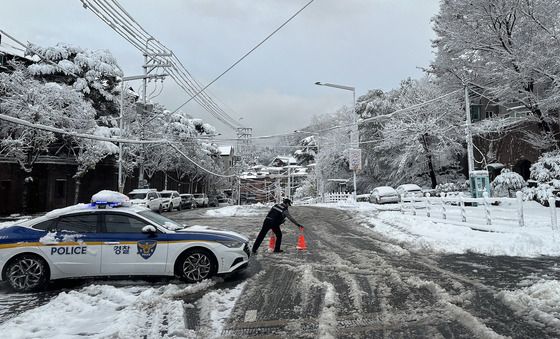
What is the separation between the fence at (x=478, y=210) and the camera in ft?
38.8

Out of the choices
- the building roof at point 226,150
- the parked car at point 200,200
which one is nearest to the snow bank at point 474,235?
the parked car at point 200,200

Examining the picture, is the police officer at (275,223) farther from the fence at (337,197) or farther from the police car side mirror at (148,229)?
the fence at (337,197)

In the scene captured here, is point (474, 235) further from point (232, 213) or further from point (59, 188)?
point (59, 188)

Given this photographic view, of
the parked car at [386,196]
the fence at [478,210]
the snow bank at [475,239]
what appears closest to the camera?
the snow bank at [475,239]

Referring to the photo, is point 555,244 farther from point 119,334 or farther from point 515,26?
point 515,26

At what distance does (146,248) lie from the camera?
23.4 feet

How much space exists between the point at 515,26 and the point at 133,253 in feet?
62.4

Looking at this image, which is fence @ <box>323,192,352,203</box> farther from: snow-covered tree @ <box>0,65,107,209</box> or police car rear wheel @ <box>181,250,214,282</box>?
police car rear wheel @ <box>181,250,214,282</box>

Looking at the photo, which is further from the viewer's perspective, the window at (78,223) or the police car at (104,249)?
the window at (78,223)

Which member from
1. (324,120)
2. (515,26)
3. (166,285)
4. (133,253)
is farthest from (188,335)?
(324,120)

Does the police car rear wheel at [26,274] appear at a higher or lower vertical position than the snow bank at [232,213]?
lower

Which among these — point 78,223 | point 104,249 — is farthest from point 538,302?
point 78,223

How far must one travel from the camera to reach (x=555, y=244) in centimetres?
973

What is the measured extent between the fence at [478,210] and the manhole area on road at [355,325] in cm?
832
